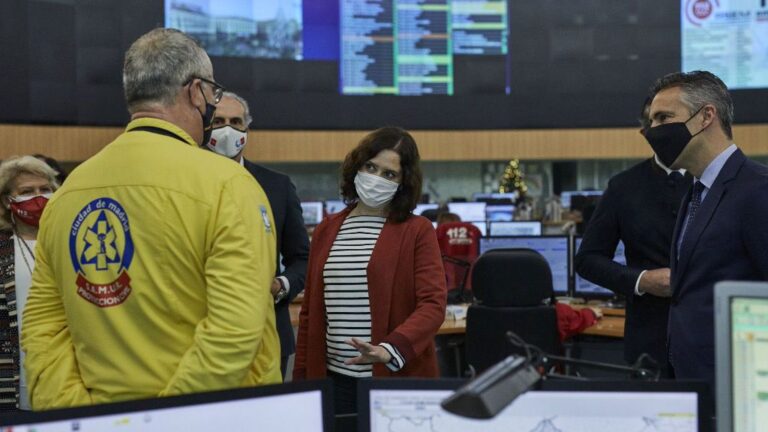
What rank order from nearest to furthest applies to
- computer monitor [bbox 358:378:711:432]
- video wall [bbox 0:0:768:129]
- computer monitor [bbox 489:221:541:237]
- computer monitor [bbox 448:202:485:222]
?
computer monitor [bbox 358:378:711:432] < computer monitor [bbox 489:221:541:237] < computer monitor [bbox 448:202:485:222] < video wall [bbox 0:0:768:129]

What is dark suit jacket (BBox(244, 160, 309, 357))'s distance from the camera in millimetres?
3035

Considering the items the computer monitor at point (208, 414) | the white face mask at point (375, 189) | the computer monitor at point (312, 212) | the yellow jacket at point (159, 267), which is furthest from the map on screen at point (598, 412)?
the computer monitor at point (312, 212)

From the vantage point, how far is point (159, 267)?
5.67 feet

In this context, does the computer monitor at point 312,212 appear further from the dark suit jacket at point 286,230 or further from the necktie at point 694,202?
the necktie at point 694,202

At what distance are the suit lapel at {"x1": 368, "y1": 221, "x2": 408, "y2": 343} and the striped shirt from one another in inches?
0.8

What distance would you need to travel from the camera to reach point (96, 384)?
179 cm

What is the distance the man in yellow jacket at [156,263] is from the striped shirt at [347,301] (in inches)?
33.4

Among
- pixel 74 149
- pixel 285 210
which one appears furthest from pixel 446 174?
pixel 285 210

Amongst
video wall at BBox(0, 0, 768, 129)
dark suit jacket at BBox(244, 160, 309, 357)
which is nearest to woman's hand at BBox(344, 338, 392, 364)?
dark suit jacket at BBox(244, 160, 309, 357)

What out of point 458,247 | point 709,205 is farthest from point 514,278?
point 709,205

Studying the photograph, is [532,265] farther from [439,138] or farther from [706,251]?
[439,138]

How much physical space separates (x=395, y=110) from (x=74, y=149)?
5.34 meters

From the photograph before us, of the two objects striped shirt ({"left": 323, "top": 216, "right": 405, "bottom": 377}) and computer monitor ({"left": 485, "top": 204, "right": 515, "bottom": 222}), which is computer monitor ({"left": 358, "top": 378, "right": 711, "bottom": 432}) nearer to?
striped shirt ({"left": 323, "top": 216, "right": 405, "bottom": 377})

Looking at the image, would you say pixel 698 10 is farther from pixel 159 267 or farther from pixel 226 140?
pixel 159 267
